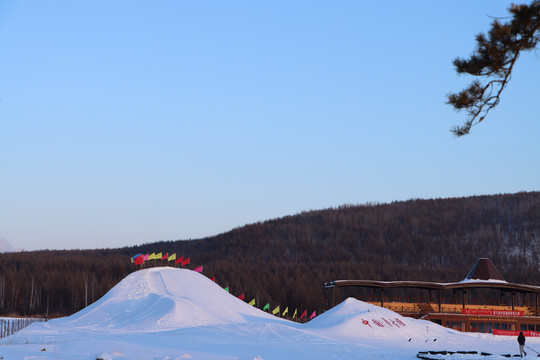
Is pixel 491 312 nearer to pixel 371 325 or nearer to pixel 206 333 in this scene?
pixel 371 325

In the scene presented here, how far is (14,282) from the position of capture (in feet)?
385

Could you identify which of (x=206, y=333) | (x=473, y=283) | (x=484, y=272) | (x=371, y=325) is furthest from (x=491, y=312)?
(x=206, y=333)

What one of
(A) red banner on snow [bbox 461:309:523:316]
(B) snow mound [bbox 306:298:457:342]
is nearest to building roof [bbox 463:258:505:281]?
(A) red banner on snow [bbox 461:309:523:316]

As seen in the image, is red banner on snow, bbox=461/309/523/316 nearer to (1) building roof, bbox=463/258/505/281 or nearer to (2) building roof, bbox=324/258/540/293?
(2) building roof, bbox=324/258/540/293

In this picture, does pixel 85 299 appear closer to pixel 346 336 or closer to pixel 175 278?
pixel 175 278

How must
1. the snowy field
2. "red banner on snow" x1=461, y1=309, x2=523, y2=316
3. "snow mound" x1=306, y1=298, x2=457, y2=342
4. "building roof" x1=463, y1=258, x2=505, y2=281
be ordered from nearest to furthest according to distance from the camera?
the snowy field < "snow mound" x1=306, y1=298, x2=457, y2=342 < "red banner on snow" x1=461, y1=309, x2=523, y2=316 < "building roof" x1=463, y1=258, x2=505, y2=281

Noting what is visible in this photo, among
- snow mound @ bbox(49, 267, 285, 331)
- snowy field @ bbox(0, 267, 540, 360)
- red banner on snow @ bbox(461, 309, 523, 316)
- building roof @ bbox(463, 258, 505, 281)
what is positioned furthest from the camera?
building roof @ bbox(463, 258, 505, 281)

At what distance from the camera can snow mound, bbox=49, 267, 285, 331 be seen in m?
61.4

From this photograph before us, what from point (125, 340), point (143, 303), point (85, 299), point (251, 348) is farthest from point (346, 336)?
point (85, 299)

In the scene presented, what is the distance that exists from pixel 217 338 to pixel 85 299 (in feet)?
230

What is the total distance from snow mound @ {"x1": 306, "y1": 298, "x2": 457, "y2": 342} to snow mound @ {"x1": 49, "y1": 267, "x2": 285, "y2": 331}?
7813mm

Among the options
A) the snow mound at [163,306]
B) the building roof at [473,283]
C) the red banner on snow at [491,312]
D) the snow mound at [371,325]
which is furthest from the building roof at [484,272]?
the snow mound at [163,306]

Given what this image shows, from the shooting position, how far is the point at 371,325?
5716 centimetres

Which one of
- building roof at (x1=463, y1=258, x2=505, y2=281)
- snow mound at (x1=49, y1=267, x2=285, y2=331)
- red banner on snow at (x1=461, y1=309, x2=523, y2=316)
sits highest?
building roof at (x1=463, y1=258, x2=505, y2=281)
